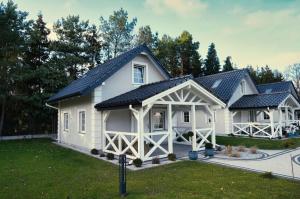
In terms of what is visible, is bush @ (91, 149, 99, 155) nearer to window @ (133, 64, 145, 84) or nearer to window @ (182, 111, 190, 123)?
window @ (133, 64, 145, 84)

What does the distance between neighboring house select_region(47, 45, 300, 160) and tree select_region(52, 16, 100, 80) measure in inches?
342

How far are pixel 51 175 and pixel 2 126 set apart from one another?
1621cm

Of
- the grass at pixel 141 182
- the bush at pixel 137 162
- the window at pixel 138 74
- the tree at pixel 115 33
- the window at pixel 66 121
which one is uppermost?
the tree at pixel 115 33

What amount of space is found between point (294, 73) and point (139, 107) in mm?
48596

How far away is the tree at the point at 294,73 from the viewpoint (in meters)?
48.1

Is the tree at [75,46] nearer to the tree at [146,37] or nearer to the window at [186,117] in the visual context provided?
the tree at [146,37]

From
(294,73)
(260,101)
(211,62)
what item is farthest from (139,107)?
(294,73)

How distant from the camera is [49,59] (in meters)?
25.7

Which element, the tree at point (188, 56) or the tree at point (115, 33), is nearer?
the tree at point (115, 33)

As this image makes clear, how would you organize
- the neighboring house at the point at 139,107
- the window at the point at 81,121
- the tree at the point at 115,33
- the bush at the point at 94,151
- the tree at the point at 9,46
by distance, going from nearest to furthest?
1. the neighboring house at the point at 139,107
2. the bush at the point at 94,151
3. the window at the point at 81,121
4. the tree at the point at 9,46
5. the tree at the point at 115,33

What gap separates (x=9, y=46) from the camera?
21109 mm

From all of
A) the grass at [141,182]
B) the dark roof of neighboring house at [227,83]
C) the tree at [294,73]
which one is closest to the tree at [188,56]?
the dark roof of neighboring house at [227,83]

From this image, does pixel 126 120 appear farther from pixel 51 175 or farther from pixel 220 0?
pixel 220 0

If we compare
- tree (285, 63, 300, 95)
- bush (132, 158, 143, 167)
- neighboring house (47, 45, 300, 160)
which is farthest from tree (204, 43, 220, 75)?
bush (132, 158, 143, 167)
